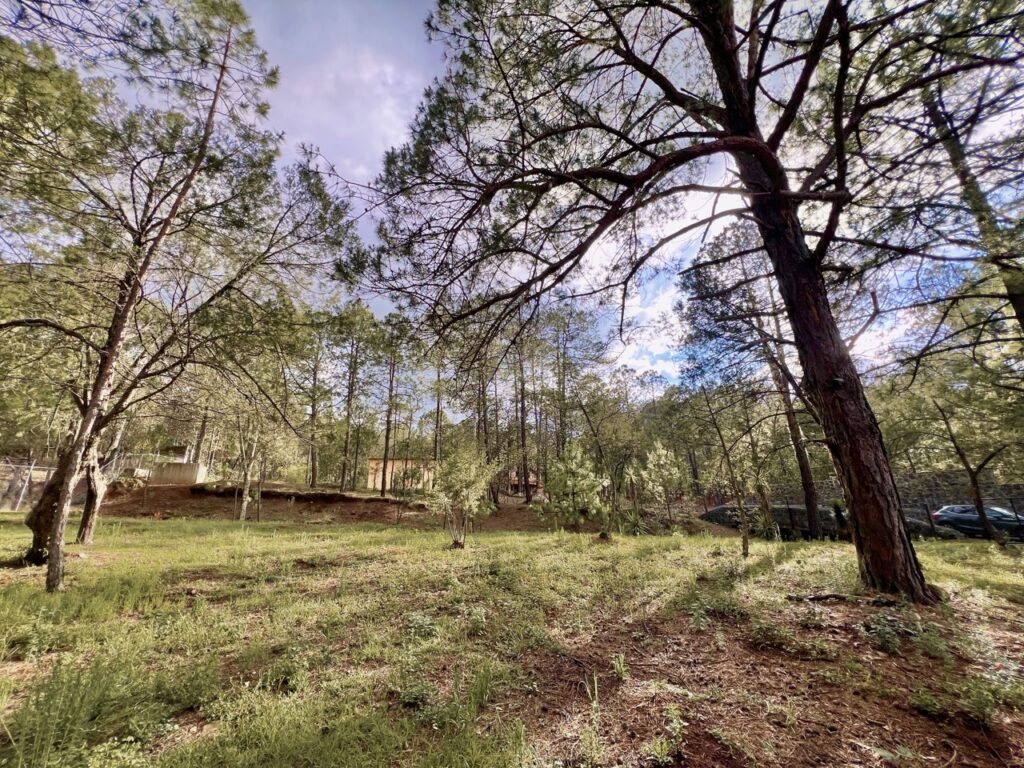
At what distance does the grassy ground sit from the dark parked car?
33.2 ft

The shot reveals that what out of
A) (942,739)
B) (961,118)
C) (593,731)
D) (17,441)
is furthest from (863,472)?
(17,441)

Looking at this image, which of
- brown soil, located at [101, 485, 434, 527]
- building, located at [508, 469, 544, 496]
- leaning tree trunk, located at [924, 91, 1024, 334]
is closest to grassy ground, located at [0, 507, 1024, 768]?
leaning tree trunk, located at [924, 91, 1024, 334]

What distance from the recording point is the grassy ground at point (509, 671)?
1.99 metres

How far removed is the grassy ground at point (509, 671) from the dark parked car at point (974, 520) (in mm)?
10125

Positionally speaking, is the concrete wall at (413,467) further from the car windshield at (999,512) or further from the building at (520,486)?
the car windshield at (999,512)

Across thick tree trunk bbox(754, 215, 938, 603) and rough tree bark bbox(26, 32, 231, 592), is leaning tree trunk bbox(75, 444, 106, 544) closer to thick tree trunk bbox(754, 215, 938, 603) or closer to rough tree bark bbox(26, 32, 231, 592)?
rough tree bark bbox(26, 32, 231, 592)

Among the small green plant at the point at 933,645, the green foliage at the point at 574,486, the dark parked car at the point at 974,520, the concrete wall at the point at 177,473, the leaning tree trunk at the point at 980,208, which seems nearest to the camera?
the small green plant at the point at 933,645

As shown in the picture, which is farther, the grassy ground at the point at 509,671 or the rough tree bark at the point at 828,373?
the rough tree bark at the point at 828,373

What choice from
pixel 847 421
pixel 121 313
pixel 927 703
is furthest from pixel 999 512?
pixel 121 313

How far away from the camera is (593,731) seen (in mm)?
2137

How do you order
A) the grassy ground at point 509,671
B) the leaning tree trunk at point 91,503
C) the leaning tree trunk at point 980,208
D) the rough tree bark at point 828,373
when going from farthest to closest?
1. the leaning tree trunk at point 91,503
2. the rough tree bark at point 828,373
3. the leaning tree trunk at point 980,208
4. the grassy ground at point 509,671

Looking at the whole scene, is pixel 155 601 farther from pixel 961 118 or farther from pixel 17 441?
pixel 17 441

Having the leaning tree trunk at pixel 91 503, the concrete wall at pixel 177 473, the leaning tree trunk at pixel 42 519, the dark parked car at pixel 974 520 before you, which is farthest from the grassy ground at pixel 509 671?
the concrete wall at pixel 177 473

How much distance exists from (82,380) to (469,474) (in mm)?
7914
